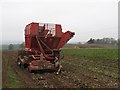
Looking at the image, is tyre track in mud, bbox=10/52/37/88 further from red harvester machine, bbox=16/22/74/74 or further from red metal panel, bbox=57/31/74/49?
red metal panel, bbox=57/31/74/49

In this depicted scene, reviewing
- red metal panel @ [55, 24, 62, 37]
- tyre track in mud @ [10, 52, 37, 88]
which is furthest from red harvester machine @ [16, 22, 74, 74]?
tyre track in mud @ [10, 52, 37, 88]

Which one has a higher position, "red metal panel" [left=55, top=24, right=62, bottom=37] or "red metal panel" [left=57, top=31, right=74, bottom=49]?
"red metal panel" [left=55, top=24, right=62, bottom=37]

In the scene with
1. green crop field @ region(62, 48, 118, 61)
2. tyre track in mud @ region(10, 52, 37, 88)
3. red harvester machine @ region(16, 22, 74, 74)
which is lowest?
tyre track in mud @ region(10, 52, 37, 88)

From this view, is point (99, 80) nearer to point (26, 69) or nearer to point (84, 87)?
point (84, 87)

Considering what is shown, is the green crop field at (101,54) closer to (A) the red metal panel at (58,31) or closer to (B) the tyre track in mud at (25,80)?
(A) the red metal panel at (58,31)

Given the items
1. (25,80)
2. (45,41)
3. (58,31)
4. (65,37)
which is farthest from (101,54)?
(25,80)

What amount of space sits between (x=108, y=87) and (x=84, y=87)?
910 millimetres

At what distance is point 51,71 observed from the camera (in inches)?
588

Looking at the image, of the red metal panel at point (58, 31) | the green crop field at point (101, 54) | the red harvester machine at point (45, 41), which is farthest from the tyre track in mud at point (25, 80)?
the green crop field at point (101, 54)

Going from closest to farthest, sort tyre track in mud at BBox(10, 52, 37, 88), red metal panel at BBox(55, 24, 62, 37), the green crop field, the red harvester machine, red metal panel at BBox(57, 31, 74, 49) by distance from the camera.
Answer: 1. tyre track in mud at BBox(10, 52, 37, 88)
2. the red harvester machine
3. red metal panel at BBox(55, 24, 62, 37)
4. red metal panel at BBox(57, 31, 74, 49)
5. the green crop field

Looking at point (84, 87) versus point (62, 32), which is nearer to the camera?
point (84, 87)

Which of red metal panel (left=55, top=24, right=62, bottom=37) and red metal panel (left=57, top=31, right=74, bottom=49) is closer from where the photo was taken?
red metal panel (left=55, top=24, right=62, bottom=37)

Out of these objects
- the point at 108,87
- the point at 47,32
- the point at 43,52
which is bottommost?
the point at 108,87

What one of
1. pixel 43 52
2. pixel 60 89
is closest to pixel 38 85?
pixel 60 89
